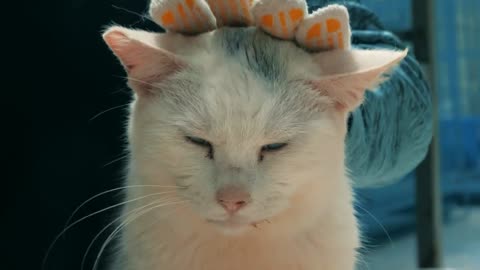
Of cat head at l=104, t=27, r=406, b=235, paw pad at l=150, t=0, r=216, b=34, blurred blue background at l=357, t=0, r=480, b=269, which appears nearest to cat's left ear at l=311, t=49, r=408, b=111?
cat head at l=104, t=27, r=406, b=235

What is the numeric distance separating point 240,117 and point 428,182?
922mm

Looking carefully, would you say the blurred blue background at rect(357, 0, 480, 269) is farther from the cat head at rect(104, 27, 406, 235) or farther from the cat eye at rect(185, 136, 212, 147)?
the cat eye at rect(185, 136, 212, 147)

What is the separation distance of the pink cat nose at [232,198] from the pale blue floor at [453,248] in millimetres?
676

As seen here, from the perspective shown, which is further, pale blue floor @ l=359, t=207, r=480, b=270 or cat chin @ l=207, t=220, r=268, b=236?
pale blue floor @ l=359, t=207, r=480, b=270

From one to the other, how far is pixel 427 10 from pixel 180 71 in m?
0.93

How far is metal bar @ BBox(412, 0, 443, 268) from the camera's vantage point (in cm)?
133

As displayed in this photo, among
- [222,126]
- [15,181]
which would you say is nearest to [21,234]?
[15,181]

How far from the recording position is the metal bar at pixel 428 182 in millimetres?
1332

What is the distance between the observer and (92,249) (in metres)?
0.95

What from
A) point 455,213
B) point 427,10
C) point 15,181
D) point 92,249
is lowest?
point 455,213

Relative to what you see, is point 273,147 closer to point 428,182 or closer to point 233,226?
point 233,226

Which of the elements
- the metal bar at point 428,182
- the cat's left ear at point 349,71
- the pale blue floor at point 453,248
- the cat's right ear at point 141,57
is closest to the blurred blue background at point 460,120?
the pale blue floor at point 453,248

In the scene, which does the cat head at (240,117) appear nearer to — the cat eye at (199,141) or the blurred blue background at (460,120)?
the cat eye at (199,141)

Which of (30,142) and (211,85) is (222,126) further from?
(30,142)
